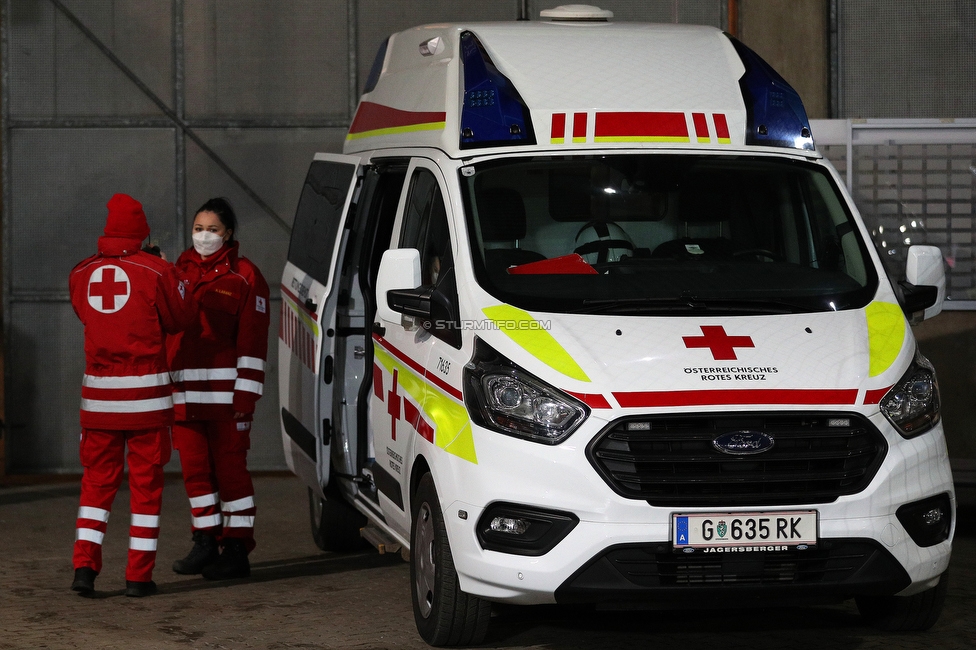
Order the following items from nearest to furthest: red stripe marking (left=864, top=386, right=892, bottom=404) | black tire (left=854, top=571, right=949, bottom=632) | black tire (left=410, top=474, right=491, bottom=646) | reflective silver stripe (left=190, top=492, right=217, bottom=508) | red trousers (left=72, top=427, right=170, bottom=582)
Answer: red stripe marking (left=864, top=386, right=892, bottom=404) < black tire (left=410, top=474, right=491, bottom=646) < black tire (left=854, top=571, right=949, bottom=632) < red trousers (left=72, top=427, right=170, bottom=582) < reflective silver stripe (left=190, top=492, right=217, bottom=508)

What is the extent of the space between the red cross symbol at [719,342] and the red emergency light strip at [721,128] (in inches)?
45.8

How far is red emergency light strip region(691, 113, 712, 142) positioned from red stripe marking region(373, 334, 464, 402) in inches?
61.0

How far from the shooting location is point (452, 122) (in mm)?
5953

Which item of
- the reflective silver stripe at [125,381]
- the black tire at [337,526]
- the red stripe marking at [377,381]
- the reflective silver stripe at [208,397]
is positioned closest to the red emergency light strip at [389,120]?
the red stripe marking at [377,381]

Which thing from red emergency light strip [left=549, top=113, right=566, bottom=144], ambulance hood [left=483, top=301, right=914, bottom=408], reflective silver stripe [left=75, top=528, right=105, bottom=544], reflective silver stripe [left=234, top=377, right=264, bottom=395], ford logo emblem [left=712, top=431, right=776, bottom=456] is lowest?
reflective silver stripe [left=75, top=528, right=105, bottom=544]

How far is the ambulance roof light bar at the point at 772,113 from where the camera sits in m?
6.07

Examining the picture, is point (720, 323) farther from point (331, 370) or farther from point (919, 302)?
point (331, 370)

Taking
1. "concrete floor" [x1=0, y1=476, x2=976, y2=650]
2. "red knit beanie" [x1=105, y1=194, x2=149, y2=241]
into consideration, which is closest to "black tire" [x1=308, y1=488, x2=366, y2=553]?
"concrete floor" [x1=0, y1=476, x2=976, y2=650]

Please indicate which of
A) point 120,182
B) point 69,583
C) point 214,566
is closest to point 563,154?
point 214,566

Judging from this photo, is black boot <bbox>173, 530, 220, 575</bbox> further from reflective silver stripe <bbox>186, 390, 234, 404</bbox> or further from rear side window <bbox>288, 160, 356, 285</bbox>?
rear side window <bbox>288, 160, 356, 285</bbox>

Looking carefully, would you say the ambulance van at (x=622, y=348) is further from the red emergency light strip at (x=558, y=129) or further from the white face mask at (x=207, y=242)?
the white face mask at (x=207, y=242)

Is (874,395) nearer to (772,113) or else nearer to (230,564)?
(772,113)

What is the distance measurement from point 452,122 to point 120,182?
5.73 metres

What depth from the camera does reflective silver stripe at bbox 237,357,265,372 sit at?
7.11 metres
